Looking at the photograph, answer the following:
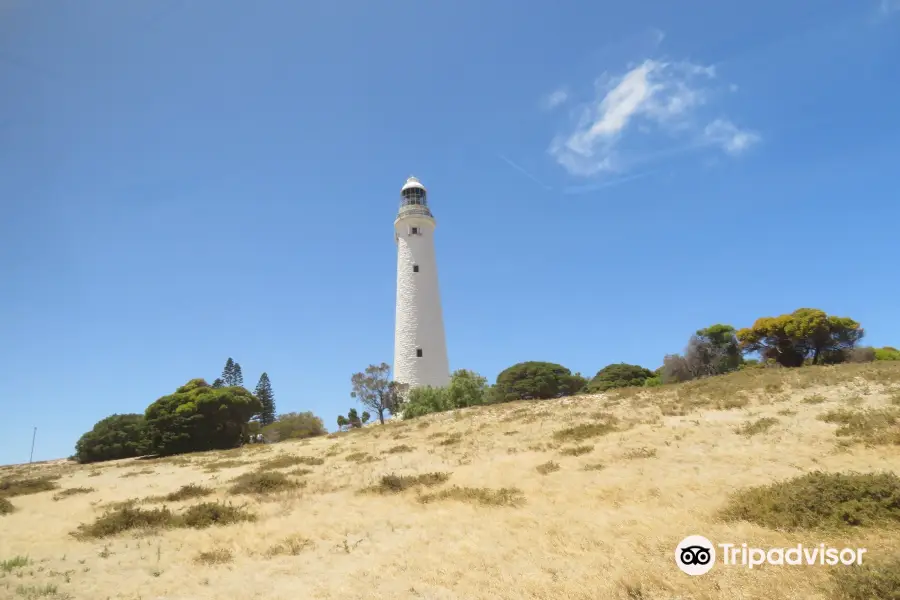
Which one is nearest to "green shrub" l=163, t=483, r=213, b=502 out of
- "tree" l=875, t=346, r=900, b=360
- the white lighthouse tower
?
the white lighthouse tower

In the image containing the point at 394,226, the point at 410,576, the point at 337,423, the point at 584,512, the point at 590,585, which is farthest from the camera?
the point at 337,423

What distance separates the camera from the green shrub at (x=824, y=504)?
866cm

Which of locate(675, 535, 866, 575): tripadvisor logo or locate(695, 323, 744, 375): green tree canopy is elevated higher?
locate(695, 323, 744, 375): green tree canopy

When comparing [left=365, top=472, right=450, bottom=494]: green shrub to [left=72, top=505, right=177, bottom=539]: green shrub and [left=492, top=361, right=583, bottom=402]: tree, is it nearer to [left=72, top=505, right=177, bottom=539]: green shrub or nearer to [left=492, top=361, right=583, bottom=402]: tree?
[left=72, top=505, right=177, bottom=539]: green shrub

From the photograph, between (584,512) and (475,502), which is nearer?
(584,512)

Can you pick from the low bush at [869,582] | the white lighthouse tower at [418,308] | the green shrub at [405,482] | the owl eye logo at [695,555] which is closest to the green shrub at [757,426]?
the owl eye logo at [695,555]

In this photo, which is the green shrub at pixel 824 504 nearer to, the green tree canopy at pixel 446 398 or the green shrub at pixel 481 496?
the green shrub at pixel 481 496

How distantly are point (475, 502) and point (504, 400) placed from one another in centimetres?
2902

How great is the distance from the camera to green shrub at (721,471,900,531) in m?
8.66

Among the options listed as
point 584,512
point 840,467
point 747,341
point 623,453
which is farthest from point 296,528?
point 747,341

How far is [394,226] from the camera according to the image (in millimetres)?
50500

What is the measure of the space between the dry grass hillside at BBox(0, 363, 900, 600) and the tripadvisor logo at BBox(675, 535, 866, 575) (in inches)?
10.3

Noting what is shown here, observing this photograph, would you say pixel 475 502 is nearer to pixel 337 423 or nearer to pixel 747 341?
pixel 747 341

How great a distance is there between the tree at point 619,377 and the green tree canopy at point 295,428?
102 feet
